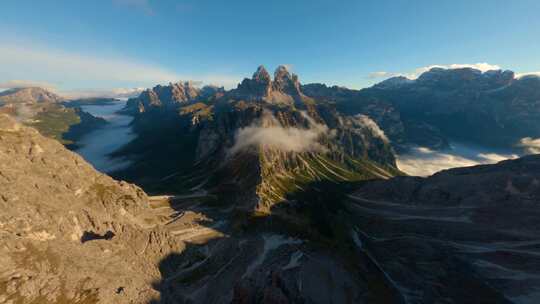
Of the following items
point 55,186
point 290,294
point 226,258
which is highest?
point 55,186

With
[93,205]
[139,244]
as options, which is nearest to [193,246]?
[139,244]

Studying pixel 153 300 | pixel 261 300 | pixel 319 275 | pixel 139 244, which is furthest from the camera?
pixel 319 275

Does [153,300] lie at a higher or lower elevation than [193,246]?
higher

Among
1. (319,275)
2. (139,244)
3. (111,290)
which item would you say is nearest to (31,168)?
(139,244)

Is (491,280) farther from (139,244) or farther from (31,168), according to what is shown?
(31,168)

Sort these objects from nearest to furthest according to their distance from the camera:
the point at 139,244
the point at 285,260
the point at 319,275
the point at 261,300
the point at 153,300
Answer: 1. the point at 261,300
2. the point at 153,300
3. the point at 139,244
4. the point at 319,275
5. the point at 285,260

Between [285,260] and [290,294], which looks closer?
[290,294]

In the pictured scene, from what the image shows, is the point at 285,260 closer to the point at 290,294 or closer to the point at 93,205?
the point at 290,294
